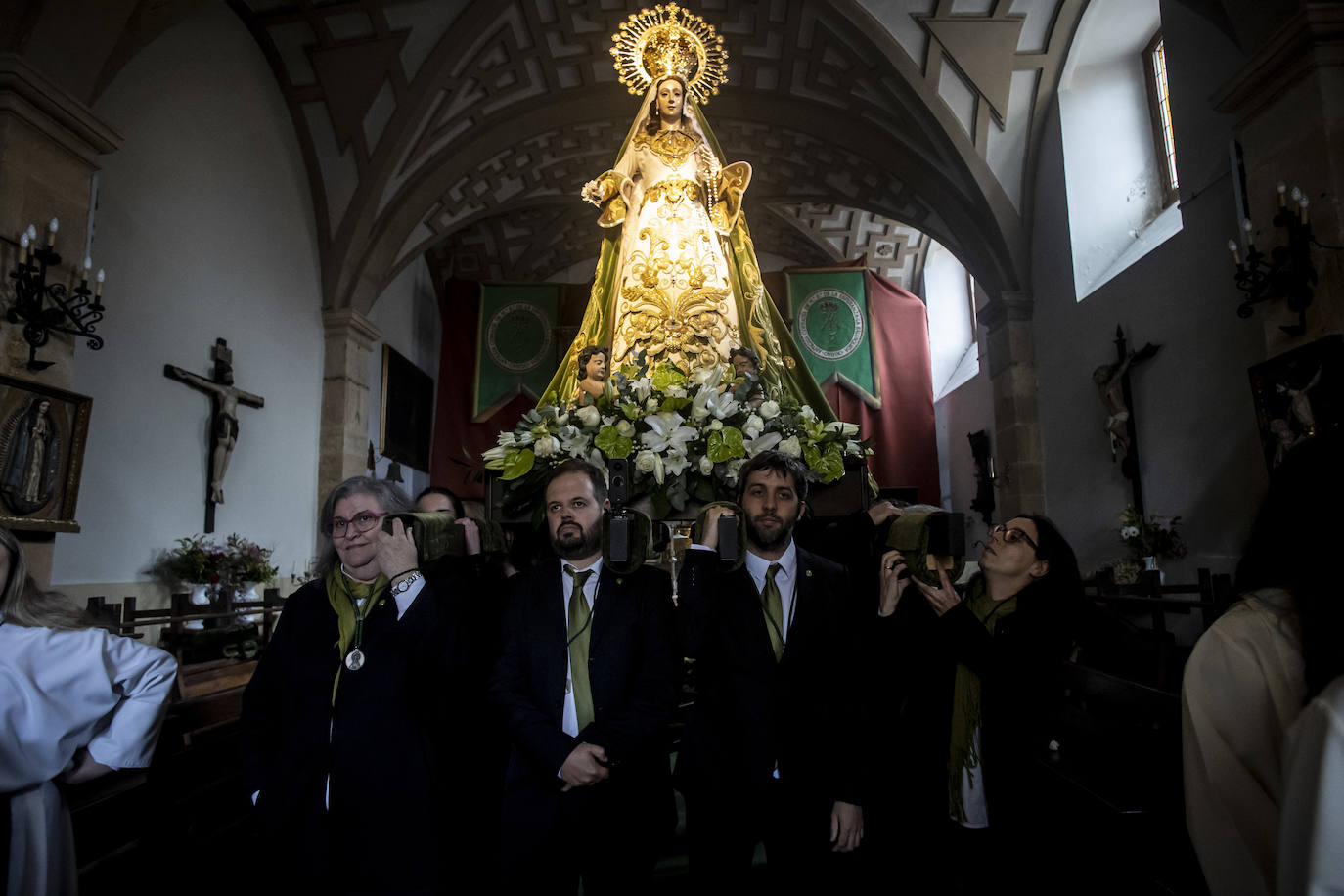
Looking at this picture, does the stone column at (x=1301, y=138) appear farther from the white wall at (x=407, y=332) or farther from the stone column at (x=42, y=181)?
the white wall at (x=407, y=332)

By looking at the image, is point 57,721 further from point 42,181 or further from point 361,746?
point 42,181

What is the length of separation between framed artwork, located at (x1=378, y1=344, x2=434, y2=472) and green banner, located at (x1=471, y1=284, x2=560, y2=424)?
803 mm

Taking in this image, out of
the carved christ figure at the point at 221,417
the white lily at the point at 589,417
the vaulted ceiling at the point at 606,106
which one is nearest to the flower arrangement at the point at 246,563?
the carved christ figure at the point at 221,417

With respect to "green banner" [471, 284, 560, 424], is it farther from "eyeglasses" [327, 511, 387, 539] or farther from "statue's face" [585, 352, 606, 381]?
"eyeglasses" [327, 511, 387, 539]

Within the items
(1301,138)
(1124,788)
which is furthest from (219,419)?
(1301,138)

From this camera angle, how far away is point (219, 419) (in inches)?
256

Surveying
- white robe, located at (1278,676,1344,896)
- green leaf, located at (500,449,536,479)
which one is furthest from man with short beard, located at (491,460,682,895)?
white robe, located at (1278,676,1344,896)

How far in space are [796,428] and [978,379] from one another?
791 centimetres

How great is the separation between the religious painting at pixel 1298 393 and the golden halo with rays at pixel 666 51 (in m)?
3.85

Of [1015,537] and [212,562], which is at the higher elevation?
[1015,537]

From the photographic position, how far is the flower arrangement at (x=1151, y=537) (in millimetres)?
5715

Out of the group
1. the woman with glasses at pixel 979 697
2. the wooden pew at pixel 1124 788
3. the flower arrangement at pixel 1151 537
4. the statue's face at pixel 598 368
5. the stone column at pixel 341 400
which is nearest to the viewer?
the wooden pew at pixel 1124 788

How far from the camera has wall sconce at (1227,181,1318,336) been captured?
158 inches

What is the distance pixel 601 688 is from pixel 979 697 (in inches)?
42.4
